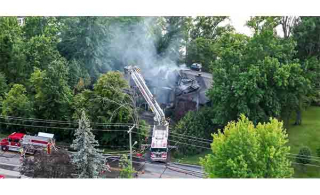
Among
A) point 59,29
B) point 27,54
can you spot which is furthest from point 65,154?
point 59,29

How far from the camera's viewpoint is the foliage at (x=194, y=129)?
18.2 meters

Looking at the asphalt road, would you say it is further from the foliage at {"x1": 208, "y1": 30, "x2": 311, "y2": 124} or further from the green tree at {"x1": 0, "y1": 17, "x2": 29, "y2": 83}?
the green tree at {"x1": 0, "y1": 17, "x2": 29, "y2": 83}

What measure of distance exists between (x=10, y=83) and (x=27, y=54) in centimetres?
155

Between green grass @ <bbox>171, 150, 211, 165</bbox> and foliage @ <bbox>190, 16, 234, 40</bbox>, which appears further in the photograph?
foliage @ <bbox>190, 16, 234, 40</bbox>

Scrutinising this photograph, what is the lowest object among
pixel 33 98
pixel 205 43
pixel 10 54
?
pixel 33 98

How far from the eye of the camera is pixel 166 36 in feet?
80.1

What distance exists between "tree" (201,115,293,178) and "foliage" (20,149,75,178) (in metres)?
4.59

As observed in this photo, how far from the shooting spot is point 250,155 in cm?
1273

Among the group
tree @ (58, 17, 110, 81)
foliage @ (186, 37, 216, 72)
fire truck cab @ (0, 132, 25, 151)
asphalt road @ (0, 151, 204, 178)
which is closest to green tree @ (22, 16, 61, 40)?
tree @ (58, 17, 110, 81)

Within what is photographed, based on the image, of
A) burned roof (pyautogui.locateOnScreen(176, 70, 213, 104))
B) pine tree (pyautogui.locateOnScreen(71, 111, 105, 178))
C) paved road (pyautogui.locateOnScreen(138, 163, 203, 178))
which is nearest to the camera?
pine tree (pyautogui.locateOnScreen(71, 111, 105, 178))

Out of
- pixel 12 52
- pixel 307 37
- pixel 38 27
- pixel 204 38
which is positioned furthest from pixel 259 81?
pixel 38 27

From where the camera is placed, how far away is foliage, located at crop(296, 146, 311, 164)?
16844 mm

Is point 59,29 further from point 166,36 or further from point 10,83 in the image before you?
point 166,36

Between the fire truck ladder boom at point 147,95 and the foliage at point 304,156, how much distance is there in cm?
544
